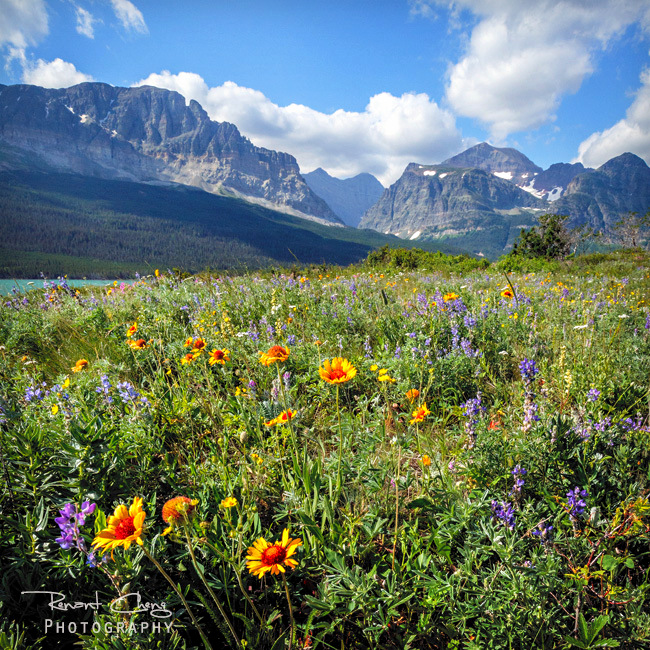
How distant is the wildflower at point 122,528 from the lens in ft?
3.08

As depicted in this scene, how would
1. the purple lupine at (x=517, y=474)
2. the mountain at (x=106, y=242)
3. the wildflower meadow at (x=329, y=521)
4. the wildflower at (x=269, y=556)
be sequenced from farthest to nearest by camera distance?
the mountain at (x=106, y=242) < the purple lupine at (x=517, y=474) < the wildflower meadow at (x=329, y=521) < the wildflower at (x=269, y=556)

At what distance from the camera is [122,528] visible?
39.3 inches

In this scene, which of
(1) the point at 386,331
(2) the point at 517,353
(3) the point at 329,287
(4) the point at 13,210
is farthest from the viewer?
(4) the point at 13,210

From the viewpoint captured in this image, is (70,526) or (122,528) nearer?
(122,528)

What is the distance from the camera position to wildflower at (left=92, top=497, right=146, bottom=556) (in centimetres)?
94

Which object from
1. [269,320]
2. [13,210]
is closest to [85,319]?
[269,320]

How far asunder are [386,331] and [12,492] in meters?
3.29

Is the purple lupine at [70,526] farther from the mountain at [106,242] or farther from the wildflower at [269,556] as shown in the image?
the mountain at [106,242]

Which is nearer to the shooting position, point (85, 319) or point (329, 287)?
point (85, 319)

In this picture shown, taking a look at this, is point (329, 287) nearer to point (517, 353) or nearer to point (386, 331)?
point (386, 331)

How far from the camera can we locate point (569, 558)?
1.46 m

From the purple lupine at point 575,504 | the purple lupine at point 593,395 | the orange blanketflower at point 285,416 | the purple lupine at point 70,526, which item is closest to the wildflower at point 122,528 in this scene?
the purple lupine at point 70,526

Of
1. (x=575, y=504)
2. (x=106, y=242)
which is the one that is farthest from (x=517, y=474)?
(x=106, y=242)

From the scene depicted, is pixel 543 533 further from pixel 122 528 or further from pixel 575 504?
pixel 122 528
